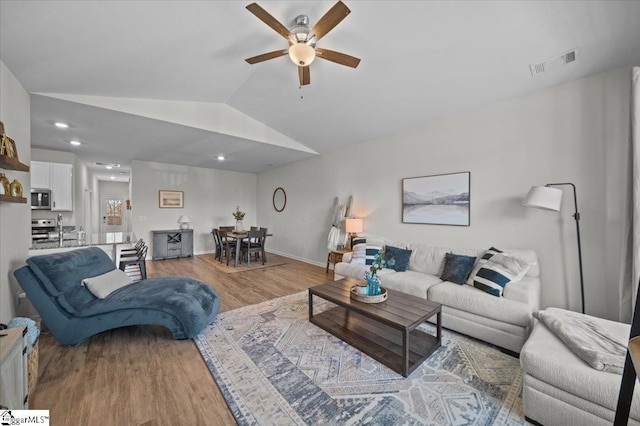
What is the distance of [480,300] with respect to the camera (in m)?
2.49

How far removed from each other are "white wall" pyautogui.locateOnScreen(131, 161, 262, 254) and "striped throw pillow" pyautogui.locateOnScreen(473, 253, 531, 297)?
272 inches

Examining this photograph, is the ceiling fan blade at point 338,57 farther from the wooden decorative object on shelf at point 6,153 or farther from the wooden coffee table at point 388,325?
the wooden decorative object on shelf at point 6,153

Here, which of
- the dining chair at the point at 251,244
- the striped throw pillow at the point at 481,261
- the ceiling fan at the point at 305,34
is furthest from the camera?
the dining chair at the point at 251,244

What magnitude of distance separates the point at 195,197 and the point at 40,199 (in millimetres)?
3165

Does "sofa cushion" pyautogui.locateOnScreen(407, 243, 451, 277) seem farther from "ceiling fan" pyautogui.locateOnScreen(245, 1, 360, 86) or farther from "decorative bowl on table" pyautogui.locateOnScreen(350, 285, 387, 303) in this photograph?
"ceiling fan" pyautogui.locateOnScreen(245, 1, 360, 86)

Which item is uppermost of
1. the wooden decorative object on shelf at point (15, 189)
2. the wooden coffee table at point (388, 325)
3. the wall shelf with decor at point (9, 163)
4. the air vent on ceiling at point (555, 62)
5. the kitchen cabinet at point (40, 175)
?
the air vent on ceiling at point (555, 62)

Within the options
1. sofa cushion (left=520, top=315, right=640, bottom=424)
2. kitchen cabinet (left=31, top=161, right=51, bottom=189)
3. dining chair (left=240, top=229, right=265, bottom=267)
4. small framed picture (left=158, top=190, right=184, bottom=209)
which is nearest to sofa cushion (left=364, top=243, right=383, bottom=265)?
sofa cushion (left=520, top=315, right=640, bottom=424)

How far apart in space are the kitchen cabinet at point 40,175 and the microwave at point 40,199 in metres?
0.24

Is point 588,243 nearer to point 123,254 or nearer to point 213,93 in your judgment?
point 213,93

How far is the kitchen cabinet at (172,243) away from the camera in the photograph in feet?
20.7

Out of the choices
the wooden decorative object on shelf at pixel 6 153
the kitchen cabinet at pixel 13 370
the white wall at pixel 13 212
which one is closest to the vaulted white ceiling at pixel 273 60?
the white wall at pixel 13 212

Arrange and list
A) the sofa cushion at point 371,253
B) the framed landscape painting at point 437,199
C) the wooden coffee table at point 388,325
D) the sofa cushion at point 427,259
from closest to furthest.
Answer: the wooden coffee table at point 388,325 → the sofa cushion at point 427,259 → the framed landscape painting at point 437,199 → the sofa cushion at point 371,253

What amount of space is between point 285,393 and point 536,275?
300 centimetres

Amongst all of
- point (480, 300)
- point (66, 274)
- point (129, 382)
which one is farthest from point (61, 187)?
point (480, 300)
